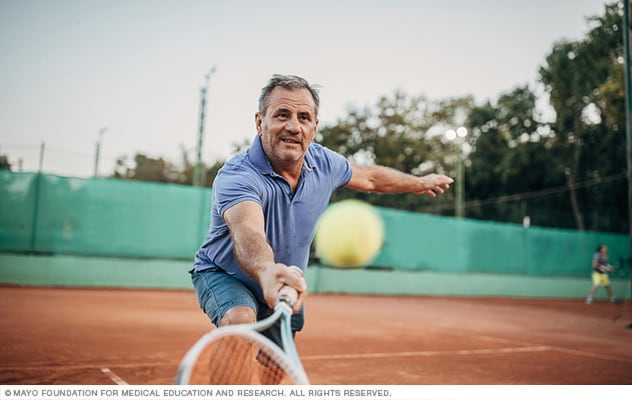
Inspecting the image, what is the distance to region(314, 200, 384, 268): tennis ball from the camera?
16.5 meters

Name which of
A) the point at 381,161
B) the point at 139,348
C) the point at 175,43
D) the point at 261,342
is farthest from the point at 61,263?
the point at 381,161

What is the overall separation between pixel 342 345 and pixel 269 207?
3.89 m

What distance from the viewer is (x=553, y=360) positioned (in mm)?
5668

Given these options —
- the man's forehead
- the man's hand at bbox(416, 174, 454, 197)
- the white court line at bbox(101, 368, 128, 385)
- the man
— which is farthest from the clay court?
the man's forehead

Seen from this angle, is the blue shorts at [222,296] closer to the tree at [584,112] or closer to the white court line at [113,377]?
the white court line at [113,377]

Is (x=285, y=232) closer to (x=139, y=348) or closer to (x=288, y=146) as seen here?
(x=288, y=146)

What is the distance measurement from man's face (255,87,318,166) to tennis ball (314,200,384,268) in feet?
44.3

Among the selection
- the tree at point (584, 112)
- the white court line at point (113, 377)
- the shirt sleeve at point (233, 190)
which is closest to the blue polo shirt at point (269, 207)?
the shirt sleeve at point (233, 190)

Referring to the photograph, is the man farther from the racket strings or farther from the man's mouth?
the racket strings

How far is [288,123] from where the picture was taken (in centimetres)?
242

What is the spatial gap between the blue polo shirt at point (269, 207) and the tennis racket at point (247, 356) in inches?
26.0

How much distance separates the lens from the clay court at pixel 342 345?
4387 millimetres

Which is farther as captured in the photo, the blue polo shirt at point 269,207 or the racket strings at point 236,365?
the blue polo shirt at point 269,207
